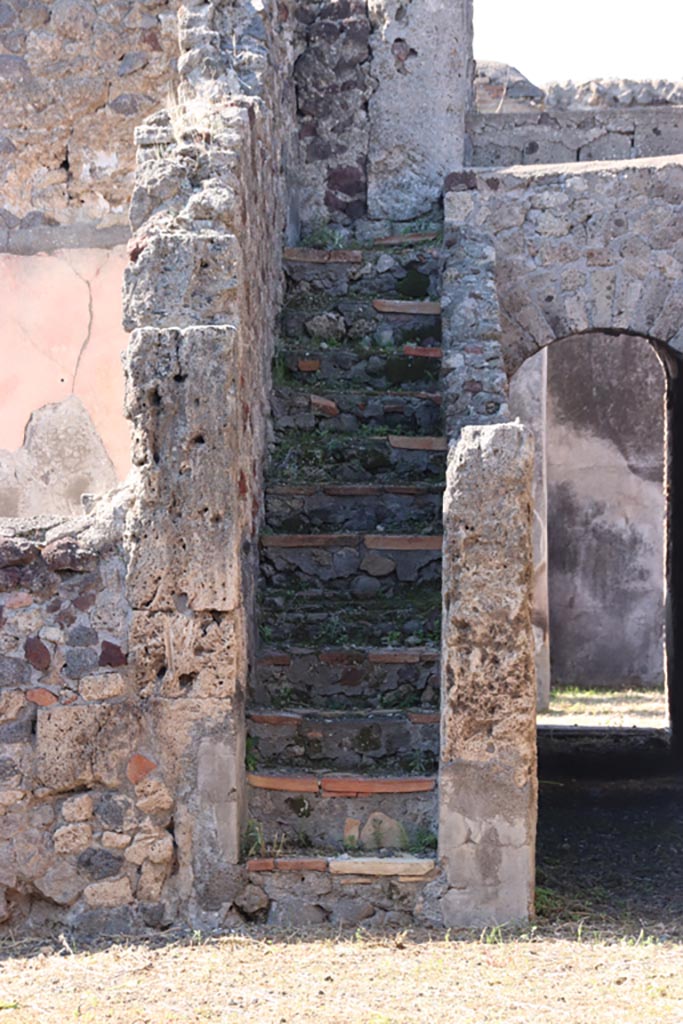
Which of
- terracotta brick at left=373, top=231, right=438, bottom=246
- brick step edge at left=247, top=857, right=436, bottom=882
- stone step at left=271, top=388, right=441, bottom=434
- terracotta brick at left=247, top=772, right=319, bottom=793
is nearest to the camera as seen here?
brick step edge at left=247, top=857, right=436, bottom=882

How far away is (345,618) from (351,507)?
0.60 metres

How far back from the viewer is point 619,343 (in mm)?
14492

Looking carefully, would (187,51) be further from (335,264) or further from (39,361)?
(39,361)

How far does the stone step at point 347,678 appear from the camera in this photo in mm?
5059

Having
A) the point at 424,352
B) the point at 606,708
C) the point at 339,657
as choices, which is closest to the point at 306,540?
the point at 339,657

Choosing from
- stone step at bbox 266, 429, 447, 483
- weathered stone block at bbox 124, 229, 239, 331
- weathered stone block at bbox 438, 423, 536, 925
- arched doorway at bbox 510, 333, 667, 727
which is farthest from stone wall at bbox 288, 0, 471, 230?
arched doorway at bbox 510, 333, 667, 727

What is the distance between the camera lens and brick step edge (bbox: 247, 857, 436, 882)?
443 cm

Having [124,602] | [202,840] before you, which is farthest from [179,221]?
[202,840]

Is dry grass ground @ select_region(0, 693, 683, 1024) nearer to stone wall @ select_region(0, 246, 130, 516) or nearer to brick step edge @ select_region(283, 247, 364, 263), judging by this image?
stone wall @ select_region(0, 246, 130, 516)

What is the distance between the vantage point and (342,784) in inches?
182

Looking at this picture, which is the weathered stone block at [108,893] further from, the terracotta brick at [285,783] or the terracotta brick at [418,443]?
the terracotta brick at [418,443]

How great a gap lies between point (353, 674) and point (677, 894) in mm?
1491

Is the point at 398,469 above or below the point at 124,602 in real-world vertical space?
above

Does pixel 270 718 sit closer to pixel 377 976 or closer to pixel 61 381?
pixel 377 976
